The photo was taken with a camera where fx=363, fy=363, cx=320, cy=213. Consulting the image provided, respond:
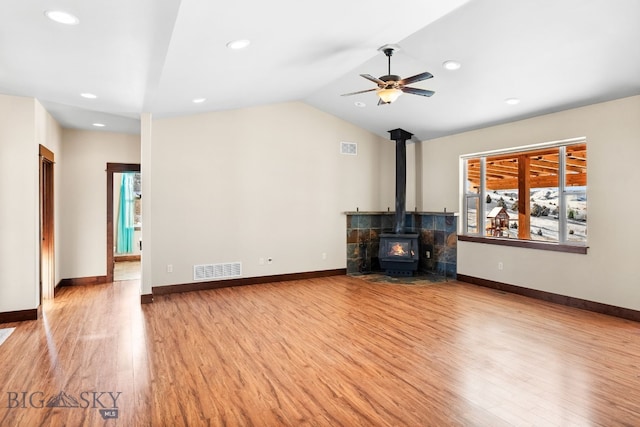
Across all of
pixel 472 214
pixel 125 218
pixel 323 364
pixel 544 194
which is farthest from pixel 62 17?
pixel 125 218

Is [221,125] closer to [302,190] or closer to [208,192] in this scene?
[208,192]

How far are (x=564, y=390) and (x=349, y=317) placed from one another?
2.30m

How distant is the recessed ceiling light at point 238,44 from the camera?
3150 millimetres

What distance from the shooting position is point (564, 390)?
2.66 m

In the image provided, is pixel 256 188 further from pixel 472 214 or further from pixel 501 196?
pixel 501 196

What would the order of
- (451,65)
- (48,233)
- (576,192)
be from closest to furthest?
1. (451,65)
2. (576,192)
3. (48,233)

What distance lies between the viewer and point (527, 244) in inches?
215

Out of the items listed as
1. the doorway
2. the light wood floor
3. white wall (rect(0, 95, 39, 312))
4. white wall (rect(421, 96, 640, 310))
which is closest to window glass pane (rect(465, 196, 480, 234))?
white wall (rect(421, 96, 640, 310))

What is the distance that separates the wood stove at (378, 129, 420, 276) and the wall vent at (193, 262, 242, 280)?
2.72 metres

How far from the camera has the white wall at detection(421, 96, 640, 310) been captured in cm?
432

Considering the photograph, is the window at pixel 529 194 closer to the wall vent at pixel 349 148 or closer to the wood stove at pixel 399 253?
the wood stove at pixel 399 253

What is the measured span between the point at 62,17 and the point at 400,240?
5.82m

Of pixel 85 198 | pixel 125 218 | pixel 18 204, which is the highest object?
pixel 85 198

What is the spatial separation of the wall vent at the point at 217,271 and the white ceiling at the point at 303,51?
7.99 feet
